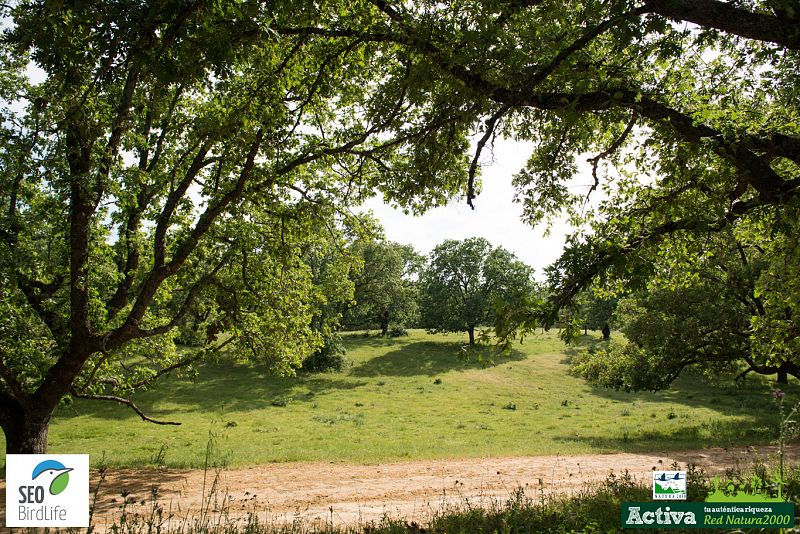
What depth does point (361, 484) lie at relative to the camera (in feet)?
39.9

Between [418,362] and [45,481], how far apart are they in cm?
3852

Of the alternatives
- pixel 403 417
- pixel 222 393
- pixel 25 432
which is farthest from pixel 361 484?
pixel 222 393

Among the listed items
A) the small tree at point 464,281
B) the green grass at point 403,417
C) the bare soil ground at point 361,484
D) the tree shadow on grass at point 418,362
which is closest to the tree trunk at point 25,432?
the bare soil ground at point 361,484

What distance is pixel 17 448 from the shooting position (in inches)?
413

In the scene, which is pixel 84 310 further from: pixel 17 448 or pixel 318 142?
pixel 318 142

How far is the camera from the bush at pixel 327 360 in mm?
39562

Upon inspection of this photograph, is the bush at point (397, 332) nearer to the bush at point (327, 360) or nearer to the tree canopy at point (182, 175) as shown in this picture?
the bush at point (327, 360)

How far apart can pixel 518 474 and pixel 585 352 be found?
37.0 feet

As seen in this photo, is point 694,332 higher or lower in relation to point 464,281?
lower

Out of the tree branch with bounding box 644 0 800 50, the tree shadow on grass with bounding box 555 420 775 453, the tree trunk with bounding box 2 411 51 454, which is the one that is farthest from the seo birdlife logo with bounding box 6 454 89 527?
the tree shadow on grass with bounding box 555 420 775 453

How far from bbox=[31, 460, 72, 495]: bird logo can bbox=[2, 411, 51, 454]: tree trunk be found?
248 cm

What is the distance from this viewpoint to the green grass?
1789 cm

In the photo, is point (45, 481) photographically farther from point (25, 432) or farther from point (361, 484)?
point (361, 484)

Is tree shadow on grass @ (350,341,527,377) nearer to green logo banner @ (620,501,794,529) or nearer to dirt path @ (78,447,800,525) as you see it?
dirt path @ (78,447,800,525)
